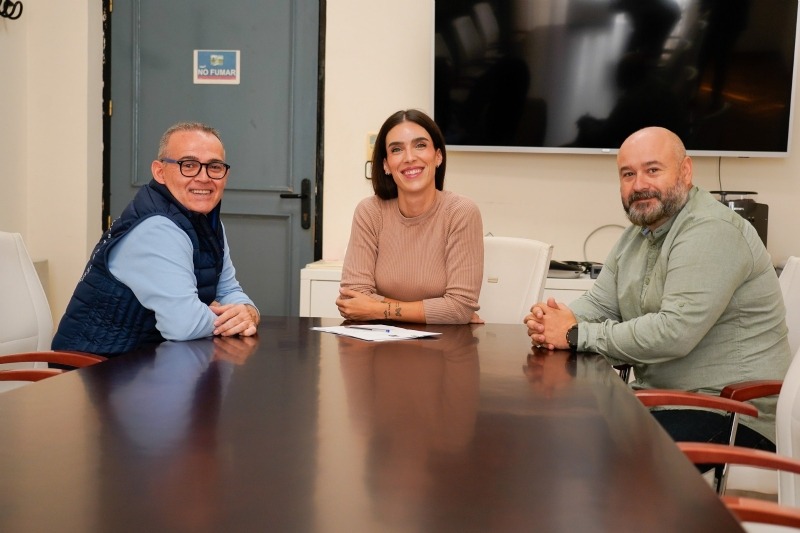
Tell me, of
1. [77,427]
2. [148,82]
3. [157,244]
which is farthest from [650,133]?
[148,82]

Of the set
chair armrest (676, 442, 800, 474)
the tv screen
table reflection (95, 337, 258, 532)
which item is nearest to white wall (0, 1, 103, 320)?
the tv screen

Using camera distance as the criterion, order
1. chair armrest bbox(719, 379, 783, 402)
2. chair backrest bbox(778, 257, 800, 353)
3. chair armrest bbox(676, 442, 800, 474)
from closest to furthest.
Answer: chair armrest bbox(676, 442, 800, 474)
chair armrest bbox(719, 379, 783, 402)
chair backrest bbox(778, 257, 800, 353)

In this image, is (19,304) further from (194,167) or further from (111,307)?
(194,167)

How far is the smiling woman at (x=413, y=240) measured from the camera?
2.79m

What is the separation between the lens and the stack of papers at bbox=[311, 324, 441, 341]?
7.56ft

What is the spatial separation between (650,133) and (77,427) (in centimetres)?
181

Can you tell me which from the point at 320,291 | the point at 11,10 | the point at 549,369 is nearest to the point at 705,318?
the point at 549,369

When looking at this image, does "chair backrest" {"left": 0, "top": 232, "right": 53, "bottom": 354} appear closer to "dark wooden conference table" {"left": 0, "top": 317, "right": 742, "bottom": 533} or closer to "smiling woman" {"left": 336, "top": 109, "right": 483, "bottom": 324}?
"dark wooden conference table" {"left": 0, "top": 317, "right": 742, "bottom": 533}

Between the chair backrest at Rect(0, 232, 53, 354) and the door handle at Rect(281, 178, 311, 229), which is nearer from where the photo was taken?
the chair backrest at Rect(0, 232, 53, 354)

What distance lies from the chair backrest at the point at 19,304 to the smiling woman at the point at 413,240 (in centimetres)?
88

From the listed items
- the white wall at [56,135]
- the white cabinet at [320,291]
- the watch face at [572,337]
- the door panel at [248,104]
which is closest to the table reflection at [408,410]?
the watch face at [572,337]

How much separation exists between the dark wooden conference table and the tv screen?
2550mm

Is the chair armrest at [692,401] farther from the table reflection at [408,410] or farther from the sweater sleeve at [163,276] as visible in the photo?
the sweater sleeve at [163,276]

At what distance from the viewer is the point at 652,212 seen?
244 cm
